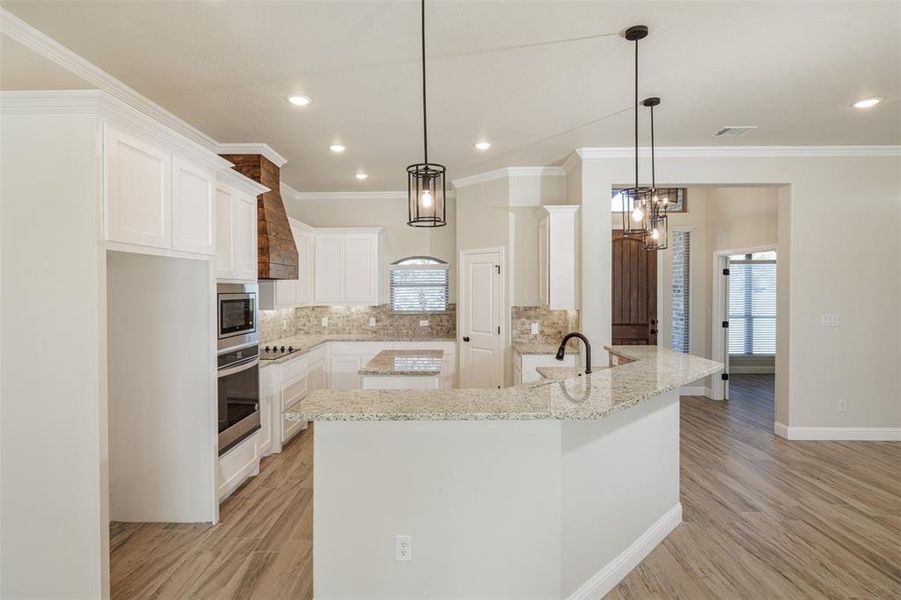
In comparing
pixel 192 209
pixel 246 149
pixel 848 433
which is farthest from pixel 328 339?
pixel 848 433

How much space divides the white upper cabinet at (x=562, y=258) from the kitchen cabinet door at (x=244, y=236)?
9.42 feet

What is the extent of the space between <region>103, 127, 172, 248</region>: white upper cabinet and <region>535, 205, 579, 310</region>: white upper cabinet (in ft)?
11.1

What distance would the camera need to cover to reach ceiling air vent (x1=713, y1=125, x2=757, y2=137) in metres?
3.83

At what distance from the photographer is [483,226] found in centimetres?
542

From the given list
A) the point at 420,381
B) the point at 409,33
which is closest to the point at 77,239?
the point at 409,33

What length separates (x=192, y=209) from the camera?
8.89 ft

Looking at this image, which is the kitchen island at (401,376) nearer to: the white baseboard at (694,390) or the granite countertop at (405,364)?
the granite countertop at (405,364)

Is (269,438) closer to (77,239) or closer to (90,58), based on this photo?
(77,239)

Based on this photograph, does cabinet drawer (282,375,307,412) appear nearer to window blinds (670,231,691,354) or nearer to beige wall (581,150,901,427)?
beige wall (581,150,901,427)

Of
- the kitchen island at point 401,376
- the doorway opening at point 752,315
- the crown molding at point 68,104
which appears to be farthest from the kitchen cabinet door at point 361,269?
the doorway opening at point 752,315

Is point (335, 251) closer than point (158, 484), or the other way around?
point (158, 484)

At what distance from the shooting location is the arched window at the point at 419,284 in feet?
21.0

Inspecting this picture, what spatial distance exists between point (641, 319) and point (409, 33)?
17.3 feet

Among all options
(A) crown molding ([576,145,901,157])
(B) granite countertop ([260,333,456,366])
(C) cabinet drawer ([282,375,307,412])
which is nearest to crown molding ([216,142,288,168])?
(B) granite countertop ([260,333,456,366])
